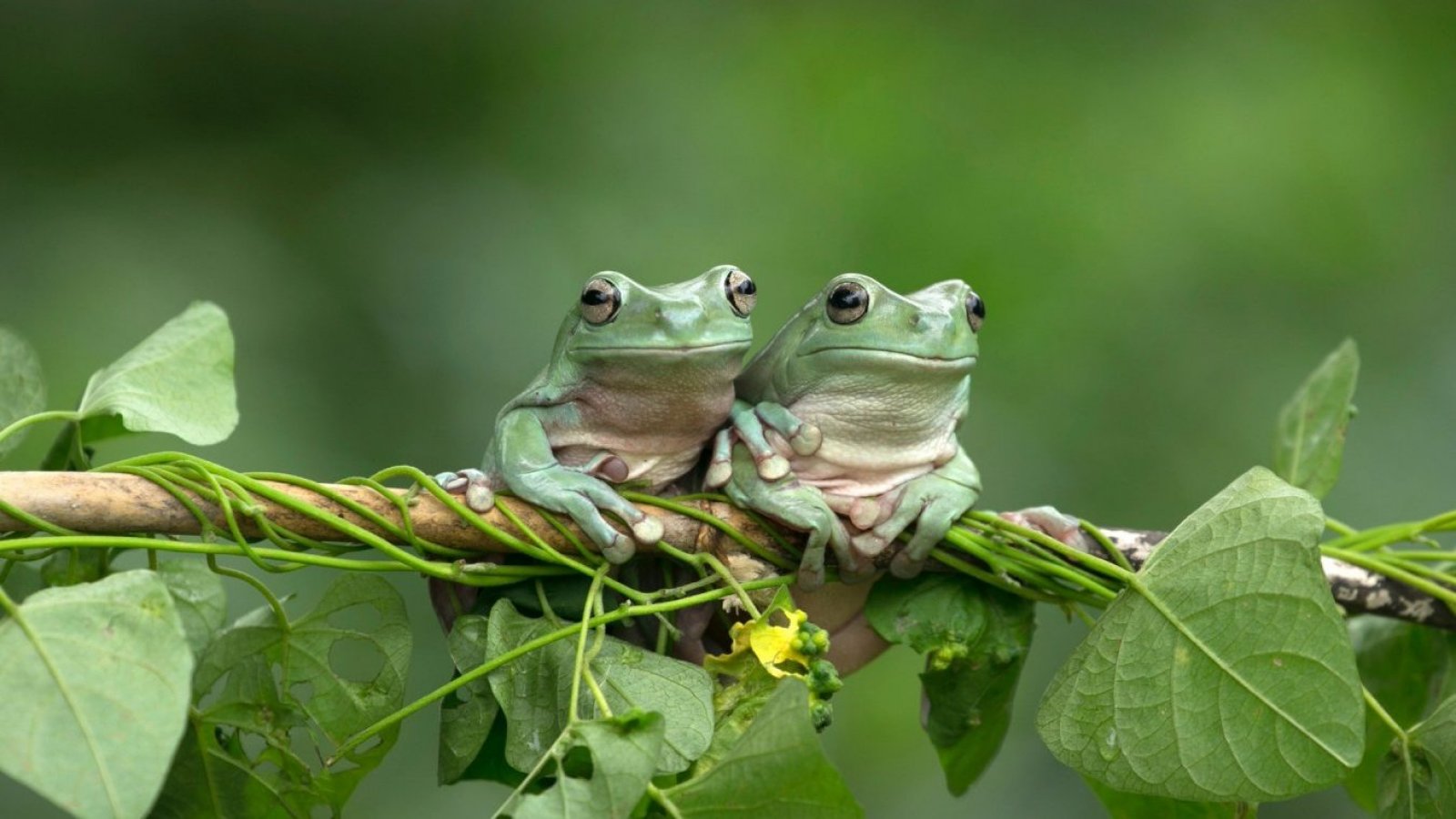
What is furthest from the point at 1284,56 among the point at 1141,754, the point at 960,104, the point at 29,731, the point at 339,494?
the point at 29,731

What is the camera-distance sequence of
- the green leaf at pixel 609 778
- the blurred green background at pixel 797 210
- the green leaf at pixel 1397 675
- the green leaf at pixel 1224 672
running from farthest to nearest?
the blurred green background at pixel 797 210 < the green leaf at pixel 1397 675 < the green leaf at pixel 1224 672 < the green leaf at pixel 609 778

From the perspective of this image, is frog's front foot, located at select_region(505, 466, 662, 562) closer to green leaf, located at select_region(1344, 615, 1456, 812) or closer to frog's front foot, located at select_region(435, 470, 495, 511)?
frog's front foot, located at select_region(435, 470, 495, 511)

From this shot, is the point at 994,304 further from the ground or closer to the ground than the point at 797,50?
closer to the ground

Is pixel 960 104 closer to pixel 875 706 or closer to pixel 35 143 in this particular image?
pixel 875 706

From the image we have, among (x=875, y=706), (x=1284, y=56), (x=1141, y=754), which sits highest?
(x=1284, y=56)

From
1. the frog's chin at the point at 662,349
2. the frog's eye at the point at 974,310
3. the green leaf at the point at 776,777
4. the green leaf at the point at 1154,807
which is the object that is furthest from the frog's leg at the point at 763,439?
the green leaf at the point at 1154,807

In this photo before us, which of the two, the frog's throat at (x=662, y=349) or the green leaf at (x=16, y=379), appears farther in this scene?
the green leaf at (x=16, y=379)

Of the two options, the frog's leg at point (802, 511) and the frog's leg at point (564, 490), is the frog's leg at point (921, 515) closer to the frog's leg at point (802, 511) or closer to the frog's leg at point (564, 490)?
Result: the frog's leg at point (802, 511)

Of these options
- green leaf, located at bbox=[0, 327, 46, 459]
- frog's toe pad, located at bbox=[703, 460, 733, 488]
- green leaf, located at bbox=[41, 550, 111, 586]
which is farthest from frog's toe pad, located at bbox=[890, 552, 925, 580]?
green leaf, located at bbox=[0, 327, 46, 459]
